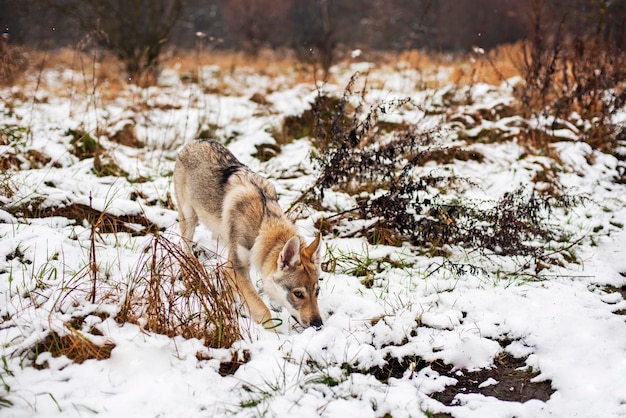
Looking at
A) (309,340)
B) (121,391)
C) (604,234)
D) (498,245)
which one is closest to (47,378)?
(121,391)

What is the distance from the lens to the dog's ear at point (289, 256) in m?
3.50

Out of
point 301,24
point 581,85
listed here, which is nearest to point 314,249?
point 581,85

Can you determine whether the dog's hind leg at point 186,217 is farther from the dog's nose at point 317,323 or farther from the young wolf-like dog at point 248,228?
the dog's nose at point 317,323

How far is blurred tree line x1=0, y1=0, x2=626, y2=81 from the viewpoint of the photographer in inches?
396

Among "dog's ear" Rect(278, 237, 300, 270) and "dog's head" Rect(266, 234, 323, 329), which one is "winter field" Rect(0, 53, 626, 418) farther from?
"dog's ear" Rect(278, 237, 300, 270)

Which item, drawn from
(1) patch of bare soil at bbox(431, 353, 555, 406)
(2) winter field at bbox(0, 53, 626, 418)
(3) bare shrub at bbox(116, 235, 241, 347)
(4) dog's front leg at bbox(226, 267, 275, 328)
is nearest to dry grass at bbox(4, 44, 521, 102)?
(2) winter field at bbox(0, 53, 626, 418)

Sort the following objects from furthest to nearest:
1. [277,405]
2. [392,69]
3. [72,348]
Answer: [392,69] → [72,348] → [277,405]

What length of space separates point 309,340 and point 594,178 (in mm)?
5472

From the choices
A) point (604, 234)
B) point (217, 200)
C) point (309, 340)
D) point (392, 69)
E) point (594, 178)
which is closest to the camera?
point (309, 340)

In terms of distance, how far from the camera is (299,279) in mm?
3561

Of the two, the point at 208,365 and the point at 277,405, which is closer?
the point at 277,405

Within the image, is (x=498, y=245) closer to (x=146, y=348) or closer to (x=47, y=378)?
(x=146, y=348)

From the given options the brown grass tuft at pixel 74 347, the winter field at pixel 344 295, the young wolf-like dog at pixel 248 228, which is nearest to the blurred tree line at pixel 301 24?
the winter field at pixel 344 295

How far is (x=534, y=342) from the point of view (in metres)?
3.37
